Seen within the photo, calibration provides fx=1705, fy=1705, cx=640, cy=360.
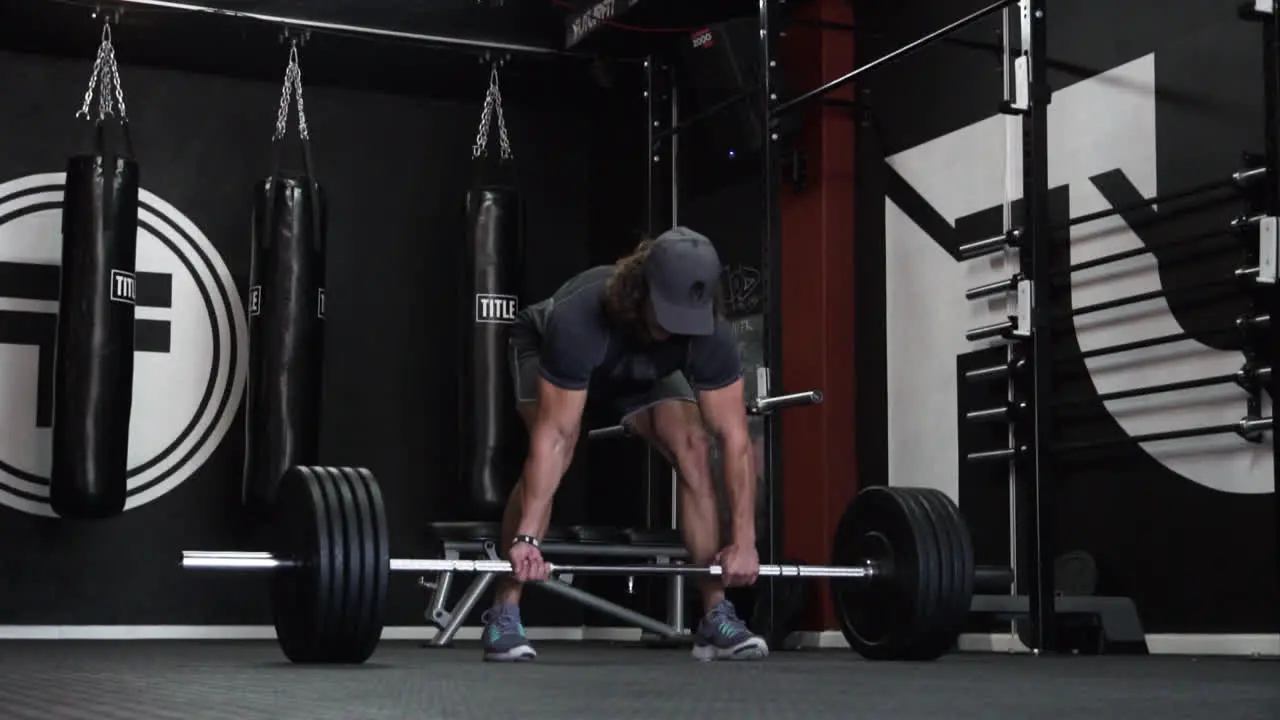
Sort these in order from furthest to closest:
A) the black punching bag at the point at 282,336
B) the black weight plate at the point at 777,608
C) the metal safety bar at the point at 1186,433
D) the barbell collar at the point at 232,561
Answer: the black punching bag at the point at 282,336
the black weight plate at the point at 777,608
the metal safety bar at the point at 1186,433
the barbell collar at the point at 232,561

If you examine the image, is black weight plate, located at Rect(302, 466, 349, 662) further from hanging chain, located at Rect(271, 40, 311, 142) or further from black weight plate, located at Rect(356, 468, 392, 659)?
hanging chain, located at Rect(271, 40, 311, 142)

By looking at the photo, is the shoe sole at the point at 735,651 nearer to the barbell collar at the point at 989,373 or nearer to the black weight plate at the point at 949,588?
the black weight plate at the point at 949,588

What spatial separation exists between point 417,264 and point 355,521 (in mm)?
3175

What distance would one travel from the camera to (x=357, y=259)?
6.20 metres

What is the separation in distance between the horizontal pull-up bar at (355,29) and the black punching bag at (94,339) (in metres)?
0.53

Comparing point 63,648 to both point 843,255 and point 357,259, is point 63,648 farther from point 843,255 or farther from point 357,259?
point 843,255

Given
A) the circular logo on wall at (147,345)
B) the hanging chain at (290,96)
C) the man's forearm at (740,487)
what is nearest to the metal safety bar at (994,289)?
the man's forearm at (740,487)

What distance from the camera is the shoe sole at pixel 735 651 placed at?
3.49 metres

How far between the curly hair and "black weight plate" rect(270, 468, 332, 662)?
66cm

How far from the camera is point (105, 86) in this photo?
18.5ft

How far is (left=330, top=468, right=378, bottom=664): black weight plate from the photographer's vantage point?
3.13 m

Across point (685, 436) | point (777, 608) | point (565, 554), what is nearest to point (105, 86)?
point (565, 554)

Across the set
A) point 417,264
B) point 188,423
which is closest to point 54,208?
point 188,423

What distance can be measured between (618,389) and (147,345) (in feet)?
9.31
